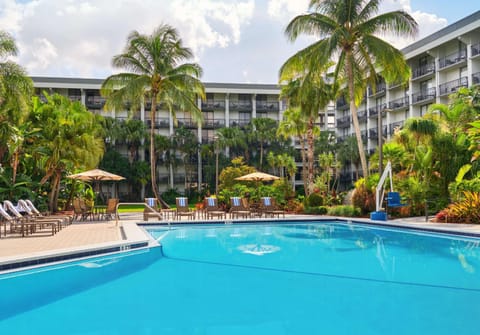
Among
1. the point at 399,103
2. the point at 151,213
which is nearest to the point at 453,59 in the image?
the point at 399,103

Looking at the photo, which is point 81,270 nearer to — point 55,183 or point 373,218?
point 373,218

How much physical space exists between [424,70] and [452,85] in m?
4.11

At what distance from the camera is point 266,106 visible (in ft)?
167

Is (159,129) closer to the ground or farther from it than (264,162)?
farther from it

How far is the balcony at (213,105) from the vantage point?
49344 mm

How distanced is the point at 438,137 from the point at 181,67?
14036 mm

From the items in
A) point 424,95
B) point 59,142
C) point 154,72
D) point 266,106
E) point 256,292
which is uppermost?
point 266,106

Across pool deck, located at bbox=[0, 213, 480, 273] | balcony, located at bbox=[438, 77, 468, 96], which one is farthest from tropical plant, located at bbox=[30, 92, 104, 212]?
balcony, located at bbox=[438, 77, 468, 96]

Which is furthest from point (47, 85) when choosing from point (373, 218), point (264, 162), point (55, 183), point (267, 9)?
point (373, 218)

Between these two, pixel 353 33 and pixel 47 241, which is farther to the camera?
pixel 353 33

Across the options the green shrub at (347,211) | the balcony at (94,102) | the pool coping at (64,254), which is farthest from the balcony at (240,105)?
the pool coping at (64,254)

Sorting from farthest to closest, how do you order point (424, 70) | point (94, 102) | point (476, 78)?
point (94, 102), point (424, 70), point (476, 78)

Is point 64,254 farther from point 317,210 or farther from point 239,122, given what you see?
point 239,122

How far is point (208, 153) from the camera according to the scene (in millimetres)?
46156
